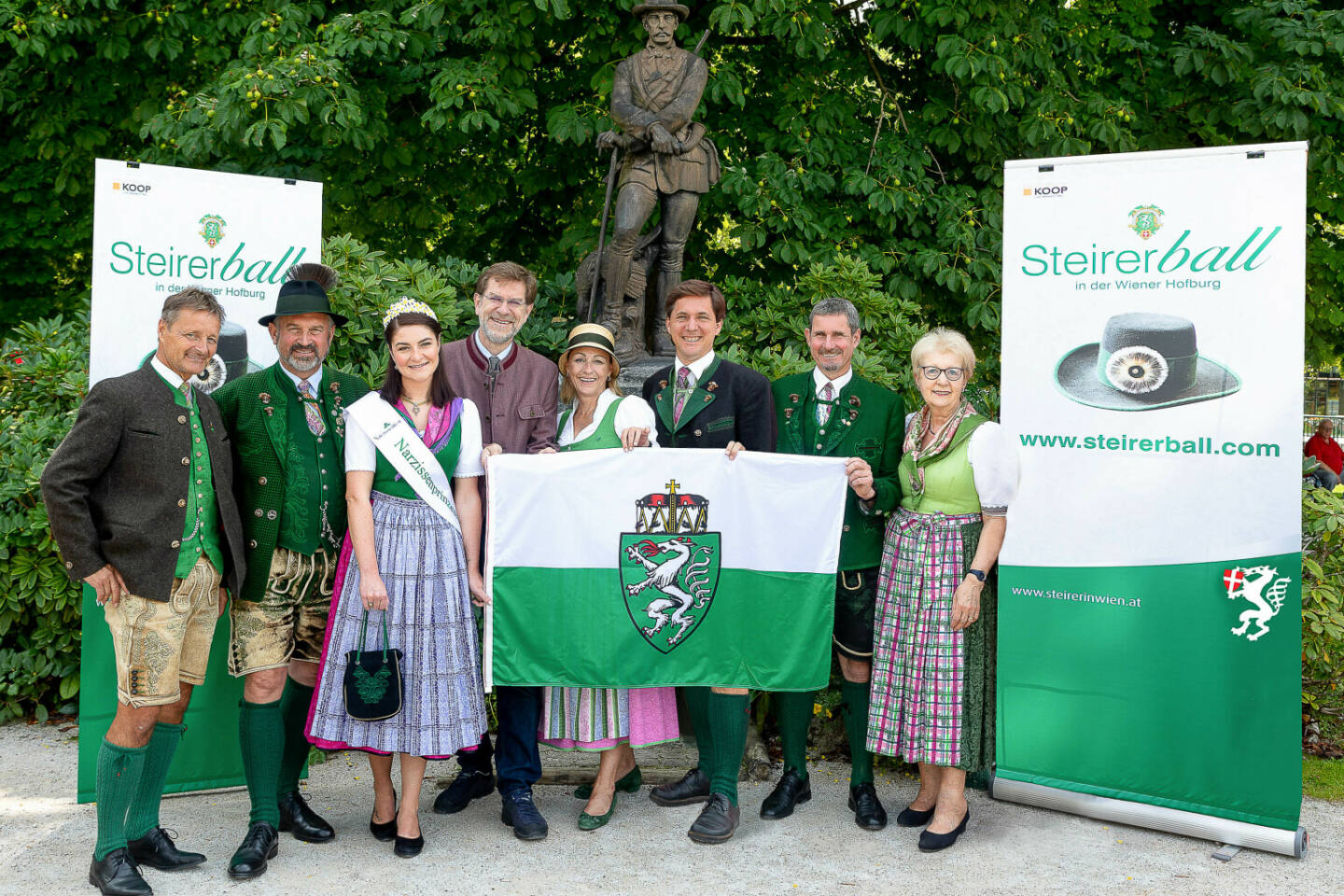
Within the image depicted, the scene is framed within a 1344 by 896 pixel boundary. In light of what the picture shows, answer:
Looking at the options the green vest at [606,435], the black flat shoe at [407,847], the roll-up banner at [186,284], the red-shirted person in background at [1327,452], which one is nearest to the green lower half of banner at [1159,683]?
the green vest at [606,435]

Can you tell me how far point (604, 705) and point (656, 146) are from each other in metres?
3.33

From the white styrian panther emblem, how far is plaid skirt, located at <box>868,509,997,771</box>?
922 millimetres

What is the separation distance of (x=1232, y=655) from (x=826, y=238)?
5.04 m

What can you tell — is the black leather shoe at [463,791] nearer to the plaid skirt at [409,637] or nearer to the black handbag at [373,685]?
the plaid skirt at [409,637]

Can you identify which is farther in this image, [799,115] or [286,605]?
[799,115]

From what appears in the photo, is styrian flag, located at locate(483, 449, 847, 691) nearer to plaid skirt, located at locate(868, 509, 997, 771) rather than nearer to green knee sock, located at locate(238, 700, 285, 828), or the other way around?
plaid skirt, located at locate(868, 509, 997, 771)

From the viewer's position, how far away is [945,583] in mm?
4117

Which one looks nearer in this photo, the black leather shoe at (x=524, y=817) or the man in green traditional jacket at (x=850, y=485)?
the black leather shoe at (x=524, y=817)

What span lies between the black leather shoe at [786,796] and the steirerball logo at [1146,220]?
246cm

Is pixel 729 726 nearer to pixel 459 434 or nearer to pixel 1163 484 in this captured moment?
pixel 459 434

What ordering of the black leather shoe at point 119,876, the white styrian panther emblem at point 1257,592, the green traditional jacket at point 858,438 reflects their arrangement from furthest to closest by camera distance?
the green traditional jacket at point 858,438
the white styrian panther emblem at point 1257,592
the black leather shoe at point 119,876

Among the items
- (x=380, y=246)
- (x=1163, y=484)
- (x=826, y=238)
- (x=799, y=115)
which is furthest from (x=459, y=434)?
(x=380, y=246)

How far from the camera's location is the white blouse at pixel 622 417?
4.24m

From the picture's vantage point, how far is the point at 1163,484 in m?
4.34
